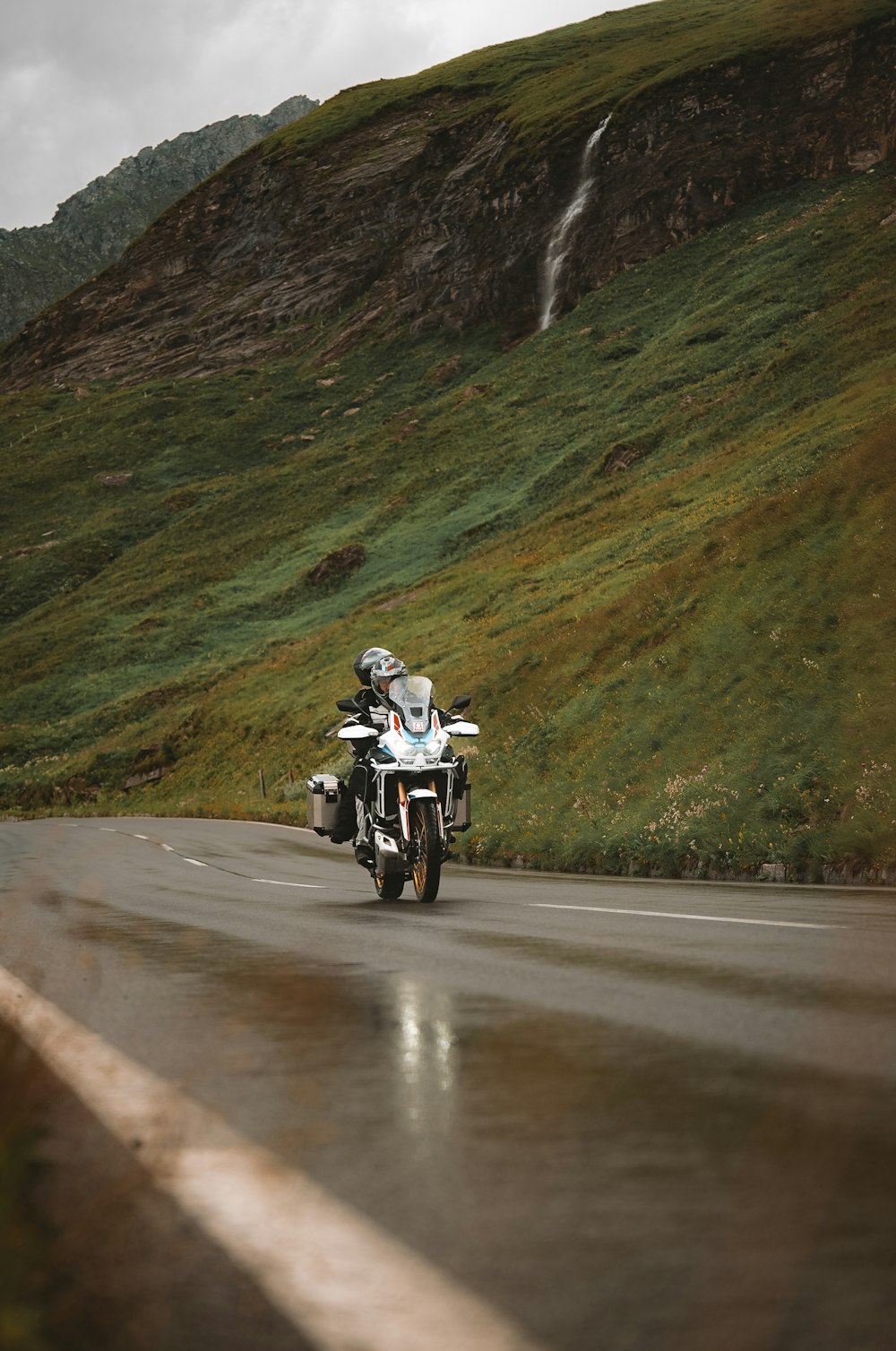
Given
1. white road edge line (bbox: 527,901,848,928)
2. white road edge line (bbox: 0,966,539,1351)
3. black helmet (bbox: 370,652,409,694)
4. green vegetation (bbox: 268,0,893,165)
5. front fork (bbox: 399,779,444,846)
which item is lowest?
white road edge line (bbox: 0,966,539,1351)

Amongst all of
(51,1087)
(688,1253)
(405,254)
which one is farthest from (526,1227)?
(405,254)

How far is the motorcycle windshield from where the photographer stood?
13156 mm

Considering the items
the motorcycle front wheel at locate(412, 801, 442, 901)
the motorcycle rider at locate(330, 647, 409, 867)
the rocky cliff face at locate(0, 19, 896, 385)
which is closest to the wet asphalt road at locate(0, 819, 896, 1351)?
the motorcycle front wheel at locate(412, 801, 442, 901)

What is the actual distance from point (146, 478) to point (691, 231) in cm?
4345

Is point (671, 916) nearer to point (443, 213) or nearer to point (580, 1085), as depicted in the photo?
point (580, 1085)

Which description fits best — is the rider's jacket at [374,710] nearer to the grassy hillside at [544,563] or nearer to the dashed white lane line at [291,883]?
the dashed white lane line at [291,883]

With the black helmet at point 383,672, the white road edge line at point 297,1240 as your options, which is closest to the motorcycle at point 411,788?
the black helmet at point 383,672

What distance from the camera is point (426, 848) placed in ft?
40.5

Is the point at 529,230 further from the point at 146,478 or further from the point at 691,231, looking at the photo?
the point at 146,478

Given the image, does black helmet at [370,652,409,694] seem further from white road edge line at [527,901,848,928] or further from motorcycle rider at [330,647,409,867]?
white road edge line at [527,901,848,928]

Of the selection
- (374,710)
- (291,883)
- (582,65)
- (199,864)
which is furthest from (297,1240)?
(582,65)

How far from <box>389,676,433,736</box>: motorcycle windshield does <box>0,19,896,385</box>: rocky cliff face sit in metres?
80.1

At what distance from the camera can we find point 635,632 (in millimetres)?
25984

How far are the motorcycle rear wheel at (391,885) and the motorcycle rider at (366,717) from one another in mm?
321
